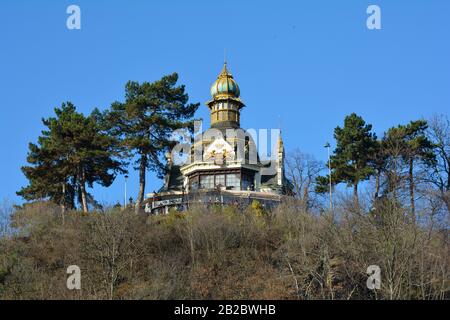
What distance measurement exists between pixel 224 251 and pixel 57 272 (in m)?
8.71

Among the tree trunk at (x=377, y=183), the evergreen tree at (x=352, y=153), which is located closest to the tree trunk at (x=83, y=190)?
the evergreen tree at (x=352, y=153)

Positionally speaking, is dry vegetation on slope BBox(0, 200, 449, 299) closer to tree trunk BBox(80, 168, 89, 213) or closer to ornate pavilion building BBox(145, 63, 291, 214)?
tree trunk BBox(80, 168, 89, 213)

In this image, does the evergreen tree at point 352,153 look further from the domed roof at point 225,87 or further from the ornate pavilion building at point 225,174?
the domed roof at point 225,87

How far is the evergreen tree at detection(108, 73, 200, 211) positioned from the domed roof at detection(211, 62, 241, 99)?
13.9 metres

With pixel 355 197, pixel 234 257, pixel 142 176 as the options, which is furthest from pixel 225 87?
pixel 234 257

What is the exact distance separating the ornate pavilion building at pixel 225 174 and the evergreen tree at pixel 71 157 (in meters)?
6.11

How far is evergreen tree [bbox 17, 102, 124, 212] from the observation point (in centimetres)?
4938

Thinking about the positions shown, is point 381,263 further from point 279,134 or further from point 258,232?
point 279,134

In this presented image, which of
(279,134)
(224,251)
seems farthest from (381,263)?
(279,134)

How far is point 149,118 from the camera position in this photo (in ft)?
167

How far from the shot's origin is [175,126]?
51375 mm

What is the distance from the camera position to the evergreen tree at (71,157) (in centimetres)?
4938

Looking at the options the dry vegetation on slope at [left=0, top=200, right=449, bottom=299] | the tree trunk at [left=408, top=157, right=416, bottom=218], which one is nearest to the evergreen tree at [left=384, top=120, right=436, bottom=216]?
the tree trunk at [left=408, top=157, right=416, bottom=218]
